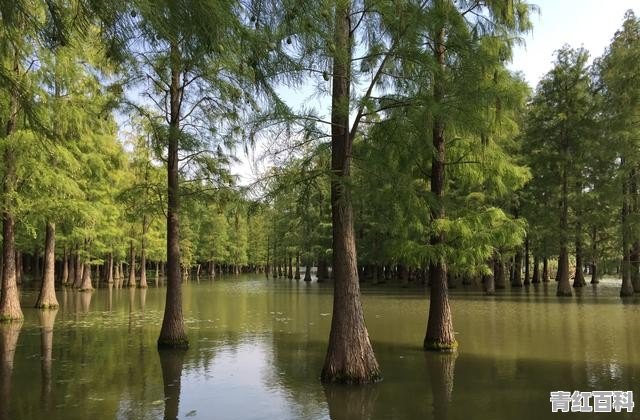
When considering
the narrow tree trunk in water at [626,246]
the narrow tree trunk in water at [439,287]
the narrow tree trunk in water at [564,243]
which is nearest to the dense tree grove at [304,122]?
the narrow tree trunk in water at [439,287]

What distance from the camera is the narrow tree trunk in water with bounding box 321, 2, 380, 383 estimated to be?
10.1m

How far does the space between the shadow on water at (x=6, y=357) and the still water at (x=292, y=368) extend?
4 centimetres

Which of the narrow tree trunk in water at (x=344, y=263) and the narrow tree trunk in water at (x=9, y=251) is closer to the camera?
the narrow tree trunk in water at (x=344, y=263)

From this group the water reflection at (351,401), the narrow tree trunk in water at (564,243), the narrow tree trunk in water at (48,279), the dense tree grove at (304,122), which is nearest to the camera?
the dense tree grove at (304,122)

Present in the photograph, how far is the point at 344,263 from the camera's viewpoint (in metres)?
10.6

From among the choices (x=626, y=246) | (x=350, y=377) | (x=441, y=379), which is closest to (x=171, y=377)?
(x=350, y=377)

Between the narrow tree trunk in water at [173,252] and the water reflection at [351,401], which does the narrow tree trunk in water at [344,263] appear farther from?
the narrow tree trunk in water at [173,252]

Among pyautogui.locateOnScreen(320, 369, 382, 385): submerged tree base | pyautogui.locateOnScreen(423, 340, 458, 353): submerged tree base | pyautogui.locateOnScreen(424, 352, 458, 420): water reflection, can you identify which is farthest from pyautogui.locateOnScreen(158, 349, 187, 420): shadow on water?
pyautogui.locateOnScreen(423, 340, 458, 353): submerged tree base

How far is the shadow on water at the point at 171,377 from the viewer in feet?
28.6

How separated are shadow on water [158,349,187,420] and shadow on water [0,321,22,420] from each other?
238 centimetres

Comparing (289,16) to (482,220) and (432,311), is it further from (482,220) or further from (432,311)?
(432,311)

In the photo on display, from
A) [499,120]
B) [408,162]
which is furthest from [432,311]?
[499,120]

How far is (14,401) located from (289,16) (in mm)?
8039

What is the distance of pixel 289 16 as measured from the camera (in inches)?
204
